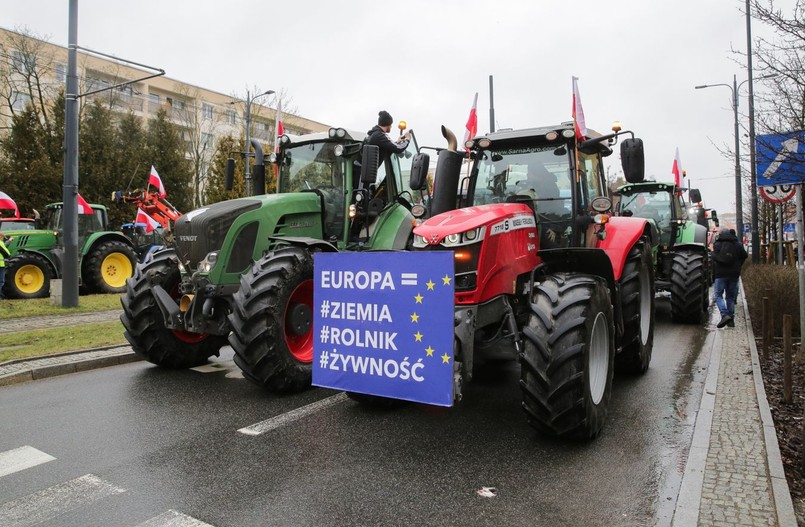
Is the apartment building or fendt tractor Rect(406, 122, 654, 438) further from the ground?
the apartment building

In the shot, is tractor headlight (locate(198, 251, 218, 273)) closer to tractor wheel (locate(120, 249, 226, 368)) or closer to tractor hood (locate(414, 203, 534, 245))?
tractor wheel (locate(120, 249, 226, 368))

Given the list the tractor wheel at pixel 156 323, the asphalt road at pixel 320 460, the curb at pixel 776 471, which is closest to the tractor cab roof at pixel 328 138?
Result: the tractor wheel at pixel 156 323

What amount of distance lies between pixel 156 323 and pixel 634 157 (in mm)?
5636

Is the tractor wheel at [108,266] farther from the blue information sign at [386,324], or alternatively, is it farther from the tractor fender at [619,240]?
the tractor fender at [619,240]

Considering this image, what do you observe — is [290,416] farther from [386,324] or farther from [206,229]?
[206,229]

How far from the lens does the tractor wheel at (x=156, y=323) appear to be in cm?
681

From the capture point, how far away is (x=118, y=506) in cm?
350

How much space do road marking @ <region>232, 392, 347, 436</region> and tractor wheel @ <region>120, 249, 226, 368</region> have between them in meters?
2.46

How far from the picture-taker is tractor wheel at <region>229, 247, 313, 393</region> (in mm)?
5555

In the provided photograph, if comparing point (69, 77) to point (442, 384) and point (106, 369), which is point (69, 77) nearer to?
point (106, 369)

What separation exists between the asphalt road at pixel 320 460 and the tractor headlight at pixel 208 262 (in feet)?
4.33

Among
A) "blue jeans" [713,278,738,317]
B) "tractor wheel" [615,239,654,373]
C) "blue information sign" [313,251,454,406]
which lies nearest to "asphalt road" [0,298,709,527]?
"tractor wheel" [615,239,654,373]

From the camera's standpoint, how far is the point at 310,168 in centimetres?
745

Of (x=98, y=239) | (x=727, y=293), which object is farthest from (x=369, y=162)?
(x=98, y=239)
